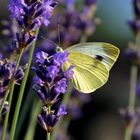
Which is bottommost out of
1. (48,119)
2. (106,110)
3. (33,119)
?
(106,110)

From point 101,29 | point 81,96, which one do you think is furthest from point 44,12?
point 101,29

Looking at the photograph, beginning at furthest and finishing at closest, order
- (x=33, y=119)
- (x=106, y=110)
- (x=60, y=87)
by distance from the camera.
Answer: (x=106, y=110), (x=33, y=119), (x=60, y=87)

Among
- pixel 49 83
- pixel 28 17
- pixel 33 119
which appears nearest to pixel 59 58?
pixel 49 83

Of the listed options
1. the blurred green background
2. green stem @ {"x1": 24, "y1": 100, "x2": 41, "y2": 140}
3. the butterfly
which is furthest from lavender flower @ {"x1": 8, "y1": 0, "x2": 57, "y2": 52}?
the blurred green background

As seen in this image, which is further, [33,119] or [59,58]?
[33,119]

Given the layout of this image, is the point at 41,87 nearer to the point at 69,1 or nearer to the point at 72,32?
the point at 72,32

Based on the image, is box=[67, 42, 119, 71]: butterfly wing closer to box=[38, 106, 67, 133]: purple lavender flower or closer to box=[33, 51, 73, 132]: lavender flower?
box=[33, 51, 73, 132]: lavender flower

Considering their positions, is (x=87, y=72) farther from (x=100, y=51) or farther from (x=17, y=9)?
(x=17, y=9)

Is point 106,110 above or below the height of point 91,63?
below

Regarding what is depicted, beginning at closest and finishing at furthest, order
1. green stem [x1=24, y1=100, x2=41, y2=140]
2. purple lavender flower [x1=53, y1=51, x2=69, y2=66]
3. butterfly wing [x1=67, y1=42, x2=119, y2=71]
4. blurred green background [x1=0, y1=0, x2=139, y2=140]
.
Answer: purple lavender flower [x1=53, y1=51, x2=69, y2=66], butterfly wing [x1=67, y1=42, x2=119, y2=71], green stem [x1=24, y1=100, x2=41, y2=140], blurred green background [x1=0, y1=0, x2=139, y2=140]
